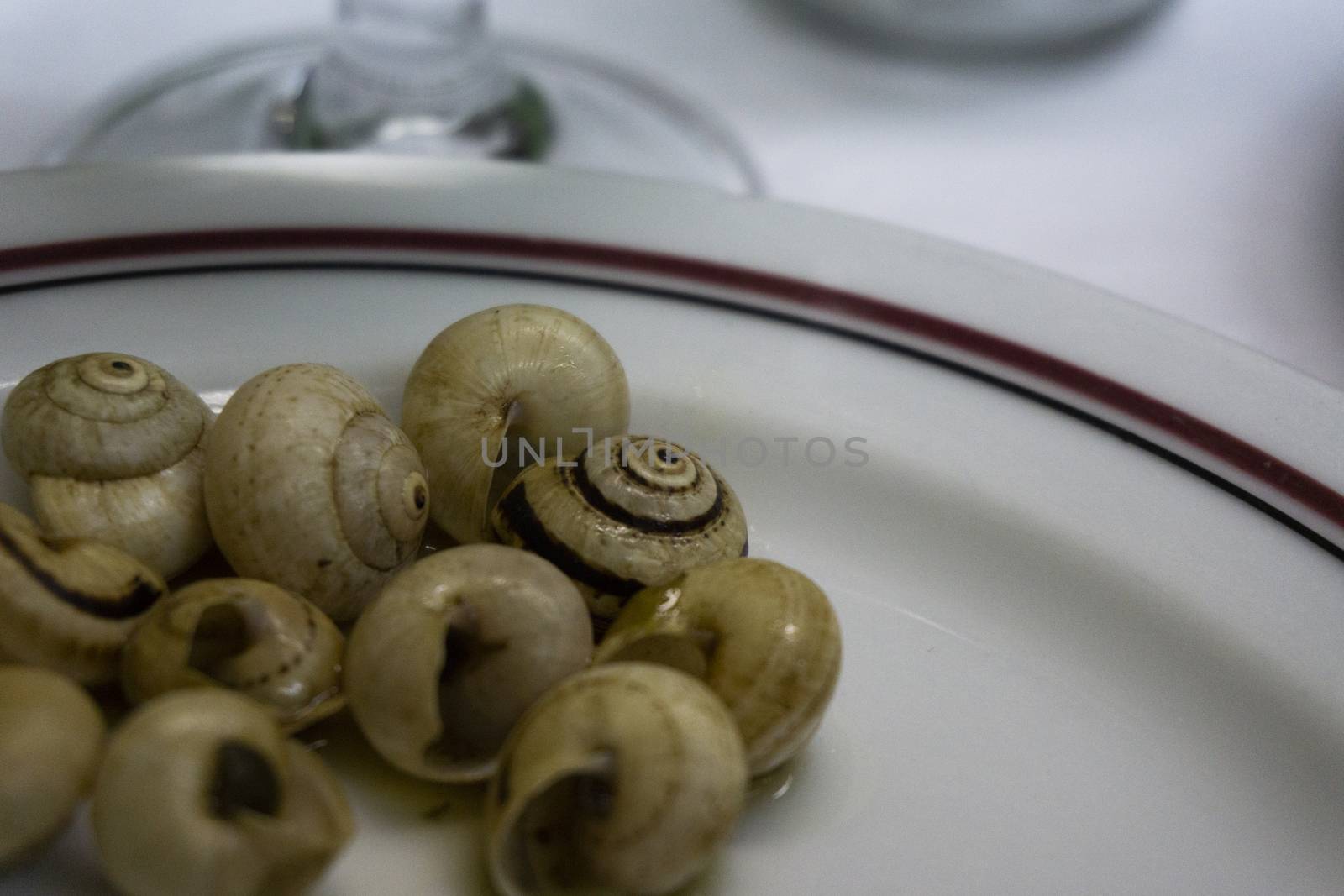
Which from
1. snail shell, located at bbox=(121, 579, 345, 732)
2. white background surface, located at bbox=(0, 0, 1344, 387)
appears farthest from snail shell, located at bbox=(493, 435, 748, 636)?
white background surface, located at bbox=(0, 0, 1344, 387)

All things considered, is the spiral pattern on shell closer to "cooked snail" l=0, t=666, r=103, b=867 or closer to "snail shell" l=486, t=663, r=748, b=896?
"cooked snail" l=0, t=666, r=103, b=867

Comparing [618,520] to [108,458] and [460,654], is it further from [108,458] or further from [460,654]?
[108,458]

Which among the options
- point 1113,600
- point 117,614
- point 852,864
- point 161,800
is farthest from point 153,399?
point 1113,600

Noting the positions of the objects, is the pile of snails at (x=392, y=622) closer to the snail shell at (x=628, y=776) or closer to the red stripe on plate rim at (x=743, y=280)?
the snail shell at (x=628, y=776)

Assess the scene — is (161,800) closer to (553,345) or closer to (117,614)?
(117,614)

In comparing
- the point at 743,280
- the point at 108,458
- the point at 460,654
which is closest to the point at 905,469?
the point at 743,280

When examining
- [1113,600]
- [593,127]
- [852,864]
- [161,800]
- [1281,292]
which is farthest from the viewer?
[593,127]
